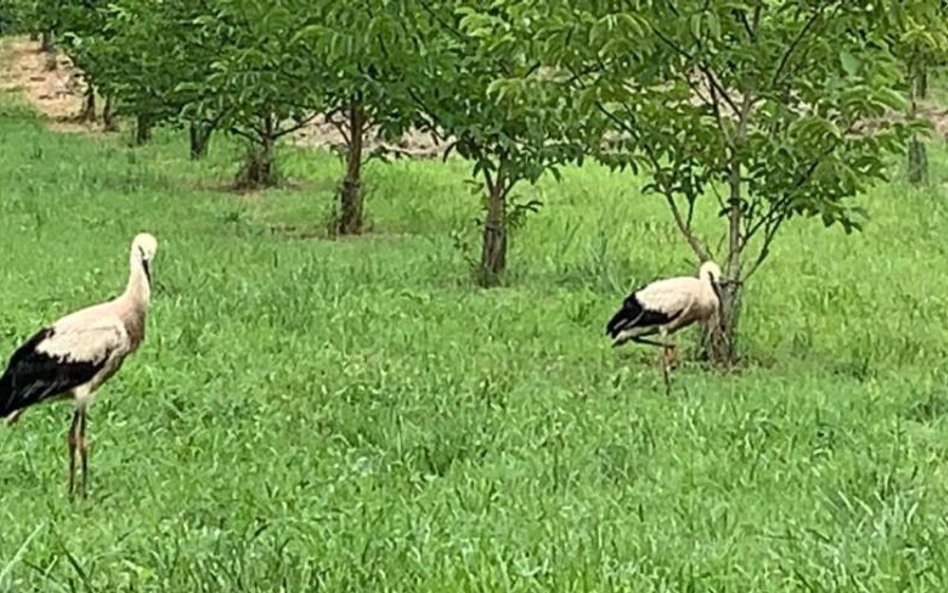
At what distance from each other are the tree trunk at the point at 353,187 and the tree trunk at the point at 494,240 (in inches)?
121

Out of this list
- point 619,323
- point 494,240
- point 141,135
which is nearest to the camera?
point 619,323

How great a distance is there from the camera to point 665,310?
880 centimetres

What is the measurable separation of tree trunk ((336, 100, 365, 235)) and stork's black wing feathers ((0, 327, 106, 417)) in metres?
9.68

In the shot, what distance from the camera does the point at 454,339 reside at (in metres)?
10.2

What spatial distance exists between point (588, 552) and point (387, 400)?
2.99 metres

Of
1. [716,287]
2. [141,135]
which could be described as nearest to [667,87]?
[716,287]

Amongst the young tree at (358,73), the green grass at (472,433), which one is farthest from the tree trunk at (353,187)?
the green grass at (472,433)

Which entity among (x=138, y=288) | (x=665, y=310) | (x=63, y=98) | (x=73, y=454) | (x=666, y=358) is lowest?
(x=73, y=454)

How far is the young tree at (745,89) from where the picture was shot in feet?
30.7

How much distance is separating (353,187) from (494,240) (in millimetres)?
3400

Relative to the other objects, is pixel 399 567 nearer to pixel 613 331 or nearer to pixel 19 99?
pixel 613 331

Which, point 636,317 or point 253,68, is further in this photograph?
point 253,68

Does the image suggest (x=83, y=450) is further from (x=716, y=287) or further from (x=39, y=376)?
(x=716, y=287)

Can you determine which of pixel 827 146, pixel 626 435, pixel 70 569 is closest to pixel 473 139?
pixel 827 146
